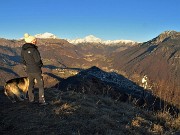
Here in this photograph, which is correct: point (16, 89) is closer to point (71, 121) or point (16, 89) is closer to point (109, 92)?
point (71, 121)

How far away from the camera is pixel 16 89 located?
1686 cm

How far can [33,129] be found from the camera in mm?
11570

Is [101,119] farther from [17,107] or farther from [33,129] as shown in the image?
[17,107]

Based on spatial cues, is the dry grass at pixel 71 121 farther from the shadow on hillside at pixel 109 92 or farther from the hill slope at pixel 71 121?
the shadow on hillside at pixel 109 92

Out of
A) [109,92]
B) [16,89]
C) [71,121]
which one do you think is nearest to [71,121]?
[71,121]

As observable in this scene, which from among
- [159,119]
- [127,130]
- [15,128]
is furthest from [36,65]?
[159,119]

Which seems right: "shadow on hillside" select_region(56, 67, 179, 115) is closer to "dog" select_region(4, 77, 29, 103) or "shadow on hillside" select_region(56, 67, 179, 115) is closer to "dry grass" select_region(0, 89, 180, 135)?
"dry grass" select_region(0, 89, 180, 135)

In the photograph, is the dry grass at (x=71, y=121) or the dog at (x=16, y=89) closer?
the dry grass at (x=71, y=121)

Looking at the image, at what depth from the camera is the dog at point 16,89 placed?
54.9ft

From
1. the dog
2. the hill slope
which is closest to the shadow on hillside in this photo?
the hill slope

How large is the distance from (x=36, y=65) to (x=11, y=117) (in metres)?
3.23

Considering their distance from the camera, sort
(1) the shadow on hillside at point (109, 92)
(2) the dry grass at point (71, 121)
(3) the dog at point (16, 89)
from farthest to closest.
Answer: (1) the shadow on hillside at point (109, 92), (3) the dog at point (16, 89), (2) the dry grass at point (71, 121)

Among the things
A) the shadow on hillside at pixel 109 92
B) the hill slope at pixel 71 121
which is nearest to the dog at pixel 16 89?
the hill slope at pixel 71 121

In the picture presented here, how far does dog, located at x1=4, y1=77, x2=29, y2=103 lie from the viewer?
Result: 16.7 m
